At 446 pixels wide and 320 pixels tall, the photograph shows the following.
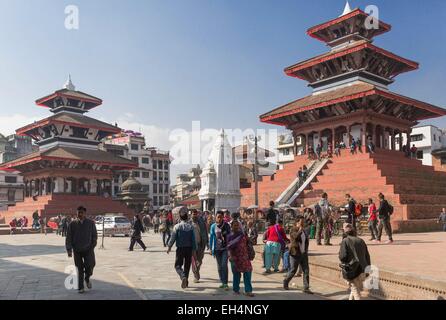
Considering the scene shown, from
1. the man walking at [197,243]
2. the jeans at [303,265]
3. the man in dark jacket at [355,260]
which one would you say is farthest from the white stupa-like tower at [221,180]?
the man in dark jacket at [355,260]

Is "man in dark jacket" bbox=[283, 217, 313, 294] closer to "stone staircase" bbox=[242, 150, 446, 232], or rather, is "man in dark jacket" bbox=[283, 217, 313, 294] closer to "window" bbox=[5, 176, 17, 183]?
"stone staircase" bbox=[242, 150, 446, 232]

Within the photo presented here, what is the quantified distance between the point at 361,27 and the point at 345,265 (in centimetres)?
3509

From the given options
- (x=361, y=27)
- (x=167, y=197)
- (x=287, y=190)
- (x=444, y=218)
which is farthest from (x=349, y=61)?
(x=167, y=197)

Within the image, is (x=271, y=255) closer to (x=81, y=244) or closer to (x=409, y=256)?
(x=409, y=256)

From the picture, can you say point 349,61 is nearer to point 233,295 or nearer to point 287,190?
point 287,190

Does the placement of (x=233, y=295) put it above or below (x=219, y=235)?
below

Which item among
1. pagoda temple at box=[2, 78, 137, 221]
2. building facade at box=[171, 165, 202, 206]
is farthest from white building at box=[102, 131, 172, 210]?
pagoda temple at box=[2, 78, 137, 221]

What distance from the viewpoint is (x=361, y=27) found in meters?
38.6

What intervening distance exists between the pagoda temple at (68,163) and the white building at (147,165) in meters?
24.3

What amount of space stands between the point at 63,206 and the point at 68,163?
6.62 meters

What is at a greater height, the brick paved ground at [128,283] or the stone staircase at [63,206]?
the stone staircase at [63,206]

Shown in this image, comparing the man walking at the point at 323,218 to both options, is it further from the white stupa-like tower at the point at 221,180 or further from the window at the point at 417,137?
the window at the point at 417,137

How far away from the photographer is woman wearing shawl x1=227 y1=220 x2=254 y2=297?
8.82 meters

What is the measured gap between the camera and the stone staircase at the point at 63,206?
3994 cm
